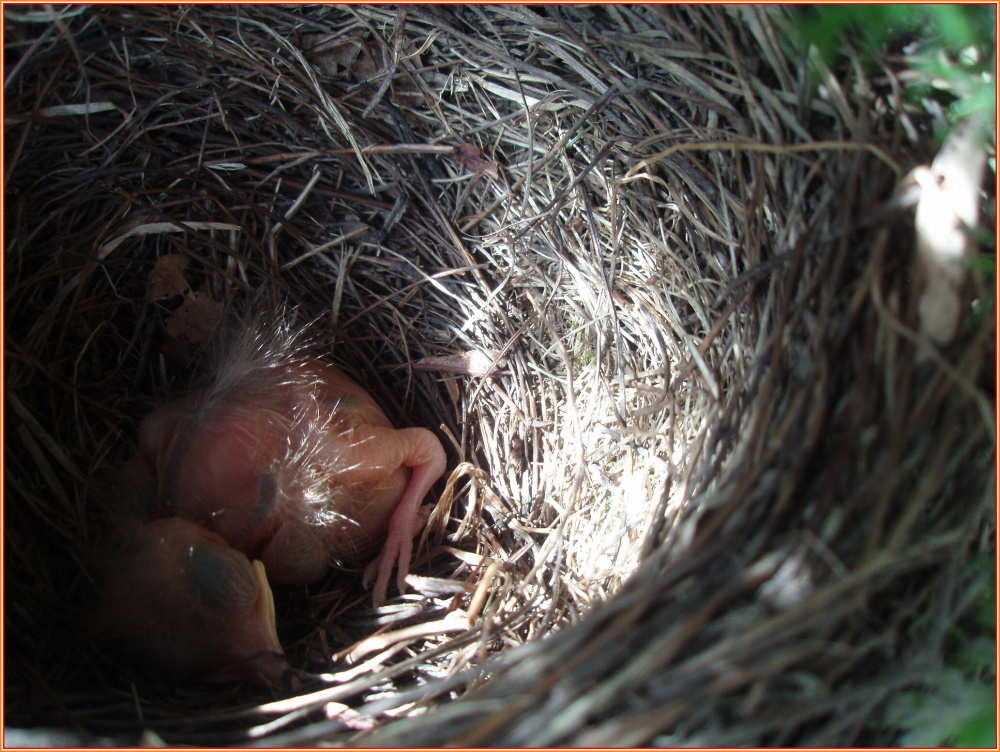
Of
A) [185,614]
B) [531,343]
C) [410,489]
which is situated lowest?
[185,614]

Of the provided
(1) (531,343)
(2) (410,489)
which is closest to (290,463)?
(2) (410,489)

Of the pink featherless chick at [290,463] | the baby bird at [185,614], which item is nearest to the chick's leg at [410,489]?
the pink featherless chick at [290,463]

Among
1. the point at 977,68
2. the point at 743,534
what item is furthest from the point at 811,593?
the point at 977,68

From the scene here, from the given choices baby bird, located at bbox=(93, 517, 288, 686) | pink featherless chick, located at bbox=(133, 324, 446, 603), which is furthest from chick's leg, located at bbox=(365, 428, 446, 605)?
baby bird, located at bbox=(93, 517, 288, 686)

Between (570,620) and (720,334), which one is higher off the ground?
(720,334)

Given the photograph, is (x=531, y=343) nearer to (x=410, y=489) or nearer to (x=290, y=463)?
(x=410, y=489)

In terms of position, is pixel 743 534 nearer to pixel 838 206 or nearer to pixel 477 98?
pixel 838 206

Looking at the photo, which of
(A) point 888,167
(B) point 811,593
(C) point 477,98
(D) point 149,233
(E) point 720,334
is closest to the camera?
(B) point 811,593
